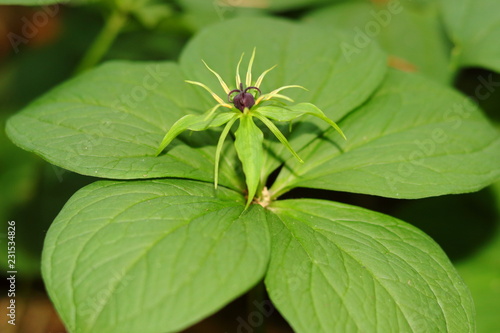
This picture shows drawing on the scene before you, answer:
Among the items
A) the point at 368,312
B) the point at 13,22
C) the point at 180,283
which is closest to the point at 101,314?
the point at 180,283

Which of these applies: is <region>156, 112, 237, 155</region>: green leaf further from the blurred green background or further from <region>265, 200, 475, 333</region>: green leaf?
the blurred green background

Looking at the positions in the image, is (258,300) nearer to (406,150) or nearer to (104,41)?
(406,150)

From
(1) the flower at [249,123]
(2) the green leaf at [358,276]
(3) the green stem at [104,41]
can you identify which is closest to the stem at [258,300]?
(2) the green leaf at [358,276]

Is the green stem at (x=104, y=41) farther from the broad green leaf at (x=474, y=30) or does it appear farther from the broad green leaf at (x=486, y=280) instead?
the broad green leaf at (x=486, y=280)

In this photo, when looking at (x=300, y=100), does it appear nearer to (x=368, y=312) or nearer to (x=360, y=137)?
(x=360, y=137)

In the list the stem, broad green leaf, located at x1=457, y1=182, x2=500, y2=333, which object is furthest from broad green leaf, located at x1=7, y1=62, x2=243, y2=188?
broad green leaf, located at x1=457, y1=182, x2=500, y2=333
